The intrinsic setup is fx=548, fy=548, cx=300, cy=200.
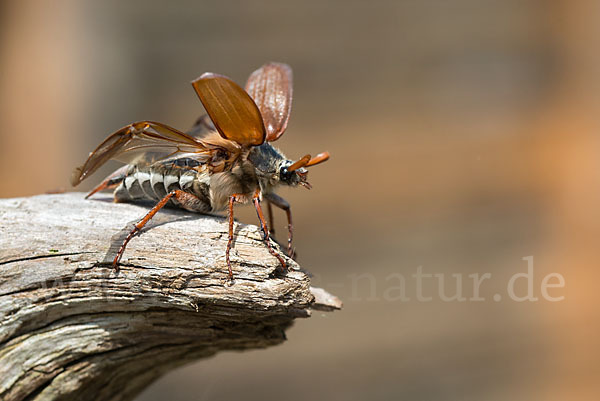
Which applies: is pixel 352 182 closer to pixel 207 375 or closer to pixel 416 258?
pixel 416 258

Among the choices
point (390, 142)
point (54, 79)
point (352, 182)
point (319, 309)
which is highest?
point (54, 79)

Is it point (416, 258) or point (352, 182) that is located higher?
point (352, 182)

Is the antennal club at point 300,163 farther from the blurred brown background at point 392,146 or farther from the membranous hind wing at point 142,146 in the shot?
the blurred brown background at point 392,146

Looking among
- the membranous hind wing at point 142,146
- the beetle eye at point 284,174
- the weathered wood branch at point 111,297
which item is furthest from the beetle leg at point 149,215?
the beetle eye at point 284,174

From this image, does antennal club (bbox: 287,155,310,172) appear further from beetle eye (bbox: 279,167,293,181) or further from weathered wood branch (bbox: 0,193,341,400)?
weathered wood branch (bbox: 0,193,341,400)

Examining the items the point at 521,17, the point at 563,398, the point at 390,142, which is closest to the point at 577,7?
the point at 521,17

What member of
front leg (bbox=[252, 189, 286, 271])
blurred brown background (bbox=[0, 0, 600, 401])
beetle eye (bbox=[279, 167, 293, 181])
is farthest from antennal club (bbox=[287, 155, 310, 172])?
blurred brown background (bbox=[0, 0, 600, 401])

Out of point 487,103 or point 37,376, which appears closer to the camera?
point 37,376
